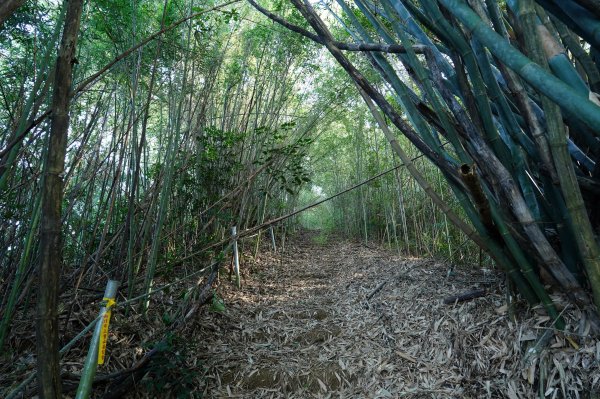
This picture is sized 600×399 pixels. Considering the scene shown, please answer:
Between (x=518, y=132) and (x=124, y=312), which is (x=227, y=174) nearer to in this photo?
(x=124, y=312)

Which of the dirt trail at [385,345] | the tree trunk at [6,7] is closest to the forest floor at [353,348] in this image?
the dirt trail at [385,345]

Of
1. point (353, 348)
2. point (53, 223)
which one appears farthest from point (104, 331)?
point (353, 348)

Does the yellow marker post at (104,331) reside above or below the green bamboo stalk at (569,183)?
below

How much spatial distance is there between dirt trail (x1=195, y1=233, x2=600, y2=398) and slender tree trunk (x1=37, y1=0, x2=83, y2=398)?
3.47 ft

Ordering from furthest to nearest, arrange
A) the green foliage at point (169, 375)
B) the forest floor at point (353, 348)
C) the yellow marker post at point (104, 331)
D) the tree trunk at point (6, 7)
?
the green foliage at point (169, 375), the forest floor at point (353, 348), the yellow marker post at point (104, 331), the tree trunk at point (6, 7)

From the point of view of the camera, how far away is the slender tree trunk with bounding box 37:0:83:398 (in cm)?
63

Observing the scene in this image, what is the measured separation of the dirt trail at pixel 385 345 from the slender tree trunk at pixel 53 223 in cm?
106

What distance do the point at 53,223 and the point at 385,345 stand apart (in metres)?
1.68

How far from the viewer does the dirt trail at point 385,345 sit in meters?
1.18

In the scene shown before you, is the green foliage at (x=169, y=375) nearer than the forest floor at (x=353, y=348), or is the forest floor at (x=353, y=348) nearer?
the forest floor at (x=353, y=348)

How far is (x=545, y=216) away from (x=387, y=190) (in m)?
3.90

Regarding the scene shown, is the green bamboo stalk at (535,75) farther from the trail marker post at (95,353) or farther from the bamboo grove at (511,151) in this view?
the trail marker post at (95,353)

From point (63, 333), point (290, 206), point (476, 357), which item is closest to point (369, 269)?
point (476, 357)

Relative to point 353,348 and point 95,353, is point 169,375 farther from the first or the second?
point 353,348
